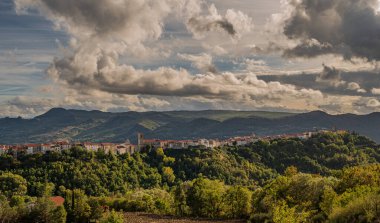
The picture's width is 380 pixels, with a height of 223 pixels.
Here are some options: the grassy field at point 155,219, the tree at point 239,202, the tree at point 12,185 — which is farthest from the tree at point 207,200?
the tree at point 12,185

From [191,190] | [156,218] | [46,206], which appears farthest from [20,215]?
[191,190]

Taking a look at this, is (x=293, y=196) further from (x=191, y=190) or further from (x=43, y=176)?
(x=43, y=176)

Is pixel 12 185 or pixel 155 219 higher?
pixel 155 219

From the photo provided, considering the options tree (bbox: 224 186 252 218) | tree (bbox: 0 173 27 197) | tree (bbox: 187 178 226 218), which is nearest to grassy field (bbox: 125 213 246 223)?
tree (bbox: 187 178 226 218)

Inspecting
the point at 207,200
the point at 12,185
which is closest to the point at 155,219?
the point at 207,200

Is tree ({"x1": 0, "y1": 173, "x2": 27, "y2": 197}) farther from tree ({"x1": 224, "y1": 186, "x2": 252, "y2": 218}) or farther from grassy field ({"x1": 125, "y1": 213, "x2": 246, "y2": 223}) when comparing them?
tree ({"x1": 224, "y1": 186, "x2": 252, "y2": 218})

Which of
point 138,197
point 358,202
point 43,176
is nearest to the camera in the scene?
point 358,202

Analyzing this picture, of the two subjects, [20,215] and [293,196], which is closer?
[293,196]

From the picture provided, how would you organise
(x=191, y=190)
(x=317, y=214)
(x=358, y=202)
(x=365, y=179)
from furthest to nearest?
(x=191, y=190) → (x=365, y=179) → (x=317, y=214) → (x=358, y=202)

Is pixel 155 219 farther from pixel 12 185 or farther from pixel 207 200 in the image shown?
pixel 12 185

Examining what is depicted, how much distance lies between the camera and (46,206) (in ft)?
352

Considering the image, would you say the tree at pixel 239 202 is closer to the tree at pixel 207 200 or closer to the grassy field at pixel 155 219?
the tree at pixel 207 200

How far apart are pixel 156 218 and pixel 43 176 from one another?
95.8 meters

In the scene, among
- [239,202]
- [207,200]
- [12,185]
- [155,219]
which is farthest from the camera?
[12,185]
